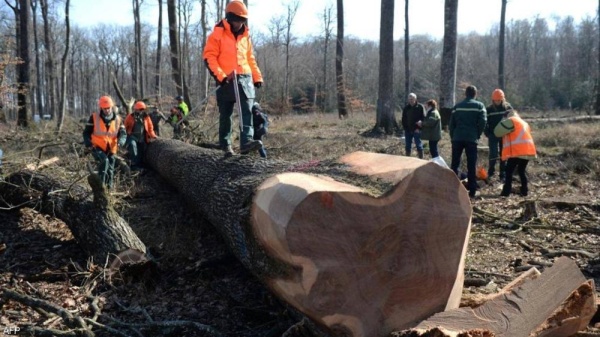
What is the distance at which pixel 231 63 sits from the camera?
5.44 m

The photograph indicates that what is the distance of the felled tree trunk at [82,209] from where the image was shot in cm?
442

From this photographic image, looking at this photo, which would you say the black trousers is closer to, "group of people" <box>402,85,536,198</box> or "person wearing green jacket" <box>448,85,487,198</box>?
"group of people" <box>402,85,536,198</box>

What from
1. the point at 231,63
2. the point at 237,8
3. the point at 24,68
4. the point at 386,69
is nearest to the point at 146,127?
the point at 231,63

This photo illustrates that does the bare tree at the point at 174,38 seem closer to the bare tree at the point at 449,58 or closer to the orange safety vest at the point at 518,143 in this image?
the bare tree at the point at 449,58

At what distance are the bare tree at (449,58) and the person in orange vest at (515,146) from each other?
17.5ft

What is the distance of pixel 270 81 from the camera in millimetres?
40500

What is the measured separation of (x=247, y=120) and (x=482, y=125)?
13.0ft

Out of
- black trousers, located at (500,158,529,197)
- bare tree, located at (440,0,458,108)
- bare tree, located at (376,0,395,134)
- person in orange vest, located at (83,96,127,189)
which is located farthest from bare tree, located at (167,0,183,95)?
black trousers, located at (500,158,529,197)

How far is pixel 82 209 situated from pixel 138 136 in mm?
3833

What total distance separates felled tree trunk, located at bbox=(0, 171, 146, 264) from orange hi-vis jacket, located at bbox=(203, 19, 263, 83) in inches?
67.5

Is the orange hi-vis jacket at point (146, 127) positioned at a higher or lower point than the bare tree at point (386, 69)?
lower

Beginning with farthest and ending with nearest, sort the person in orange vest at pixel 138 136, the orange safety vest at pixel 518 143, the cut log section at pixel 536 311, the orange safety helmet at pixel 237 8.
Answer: the person in orange vest at pixel 138 136, the orange safety vest at pixel 518 143, the orange safety helmet at pixel 237 8, the cut log section at pixel 536 311

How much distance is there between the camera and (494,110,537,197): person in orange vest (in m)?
7.27

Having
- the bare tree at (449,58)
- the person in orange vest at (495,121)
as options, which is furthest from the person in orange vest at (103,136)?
the bare tree at (449,58)
